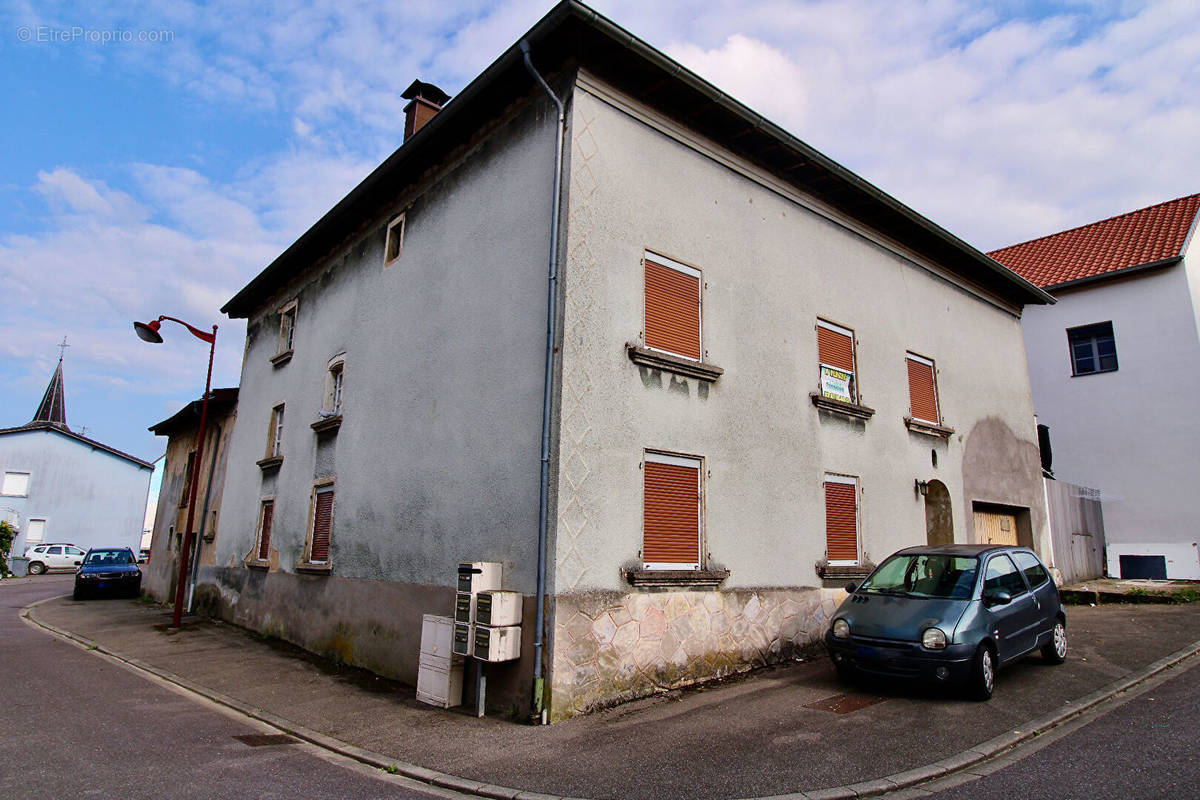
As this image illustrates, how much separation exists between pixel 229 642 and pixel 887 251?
14407mm

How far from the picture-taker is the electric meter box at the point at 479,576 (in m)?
7.98

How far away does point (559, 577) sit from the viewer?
25.0 ft

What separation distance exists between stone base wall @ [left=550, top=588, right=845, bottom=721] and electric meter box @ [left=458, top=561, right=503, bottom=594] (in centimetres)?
99

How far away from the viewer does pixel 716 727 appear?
694 centimetres

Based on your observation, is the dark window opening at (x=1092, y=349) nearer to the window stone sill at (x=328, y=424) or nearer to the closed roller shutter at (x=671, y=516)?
the closed roller shutter at (x=671, y=516)

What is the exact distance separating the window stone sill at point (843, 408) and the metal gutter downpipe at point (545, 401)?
4.96m

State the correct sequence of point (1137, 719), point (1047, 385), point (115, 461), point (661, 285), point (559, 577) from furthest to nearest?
point (115, 461)
point (1047, 385)
point (661, 285)
point (559, 577)
point (1137, 719)

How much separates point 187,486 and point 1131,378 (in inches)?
1066

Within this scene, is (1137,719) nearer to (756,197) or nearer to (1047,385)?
(756,197)

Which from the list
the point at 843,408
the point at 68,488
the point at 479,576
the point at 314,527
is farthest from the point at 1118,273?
the point at 68,488

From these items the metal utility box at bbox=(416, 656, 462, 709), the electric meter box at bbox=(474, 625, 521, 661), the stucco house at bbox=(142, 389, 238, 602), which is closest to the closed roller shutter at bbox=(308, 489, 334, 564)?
the metal utility box at bbox=(416, 656, 462, 709)

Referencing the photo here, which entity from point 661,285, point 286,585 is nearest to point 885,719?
point 661,285

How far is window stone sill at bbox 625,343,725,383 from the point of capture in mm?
8859

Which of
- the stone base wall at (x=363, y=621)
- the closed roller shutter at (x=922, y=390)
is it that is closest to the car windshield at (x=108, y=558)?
the stone base wall at (x=363, y=621)
